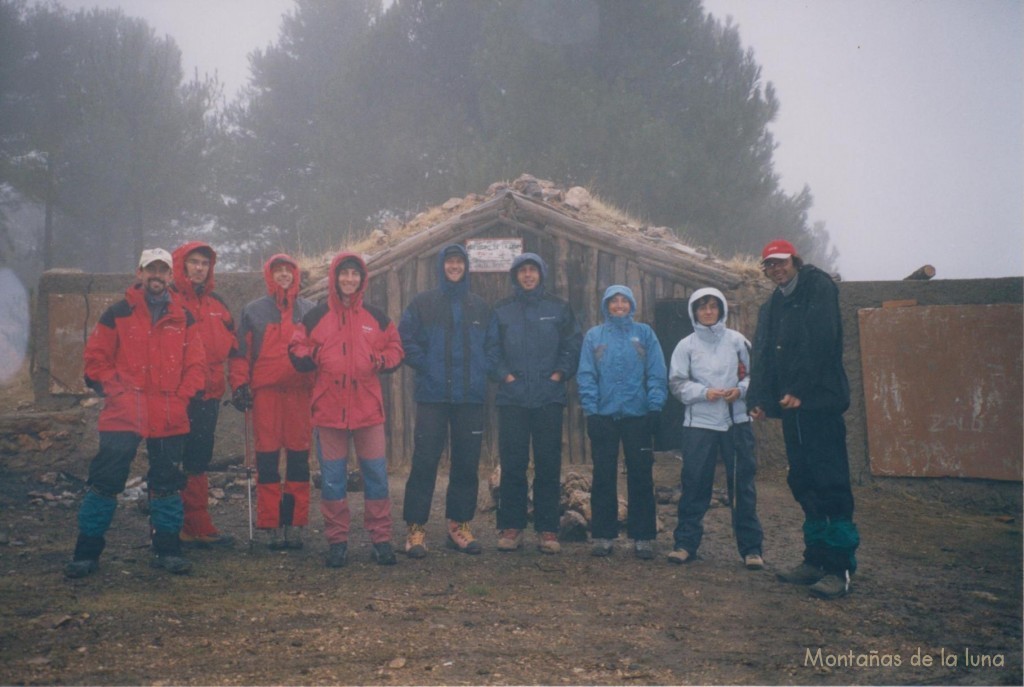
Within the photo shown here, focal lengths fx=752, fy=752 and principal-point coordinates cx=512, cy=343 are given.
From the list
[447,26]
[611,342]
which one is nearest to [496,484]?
[611,342]

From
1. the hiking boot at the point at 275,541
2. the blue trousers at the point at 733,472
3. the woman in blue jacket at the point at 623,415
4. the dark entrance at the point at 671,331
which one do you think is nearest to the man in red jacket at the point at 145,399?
the hiking boot at the point at 275,541

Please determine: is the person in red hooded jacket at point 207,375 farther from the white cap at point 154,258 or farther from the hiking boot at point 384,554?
the hiking boot at point 384,554

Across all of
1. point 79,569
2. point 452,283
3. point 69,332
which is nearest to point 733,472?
point 452,283

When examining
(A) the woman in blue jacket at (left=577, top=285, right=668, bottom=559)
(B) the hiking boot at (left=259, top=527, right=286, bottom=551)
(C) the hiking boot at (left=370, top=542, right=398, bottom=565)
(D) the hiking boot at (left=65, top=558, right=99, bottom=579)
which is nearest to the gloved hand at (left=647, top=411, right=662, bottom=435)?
(A) the woman in blue jacket at (left=577, top=285, right=668, bottom=559)

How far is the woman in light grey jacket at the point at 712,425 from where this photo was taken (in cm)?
510

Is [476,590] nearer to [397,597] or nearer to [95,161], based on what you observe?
[397,597]

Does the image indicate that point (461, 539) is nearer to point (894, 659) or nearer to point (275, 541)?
point (275, 541)

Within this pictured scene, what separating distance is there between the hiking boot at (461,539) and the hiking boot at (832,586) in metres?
2.24

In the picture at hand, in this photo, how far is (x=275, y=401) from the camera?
5363mm

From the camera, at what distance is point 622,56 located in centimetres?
2083

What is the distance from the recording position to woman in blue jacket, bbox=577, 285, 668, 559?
5.30m

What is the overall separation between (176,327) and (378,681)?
2.78 metres

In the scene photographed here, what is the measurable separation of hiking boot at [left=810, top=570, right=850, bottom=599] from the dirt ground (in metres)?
0.07

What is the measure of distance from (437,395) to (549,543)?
1348mm
